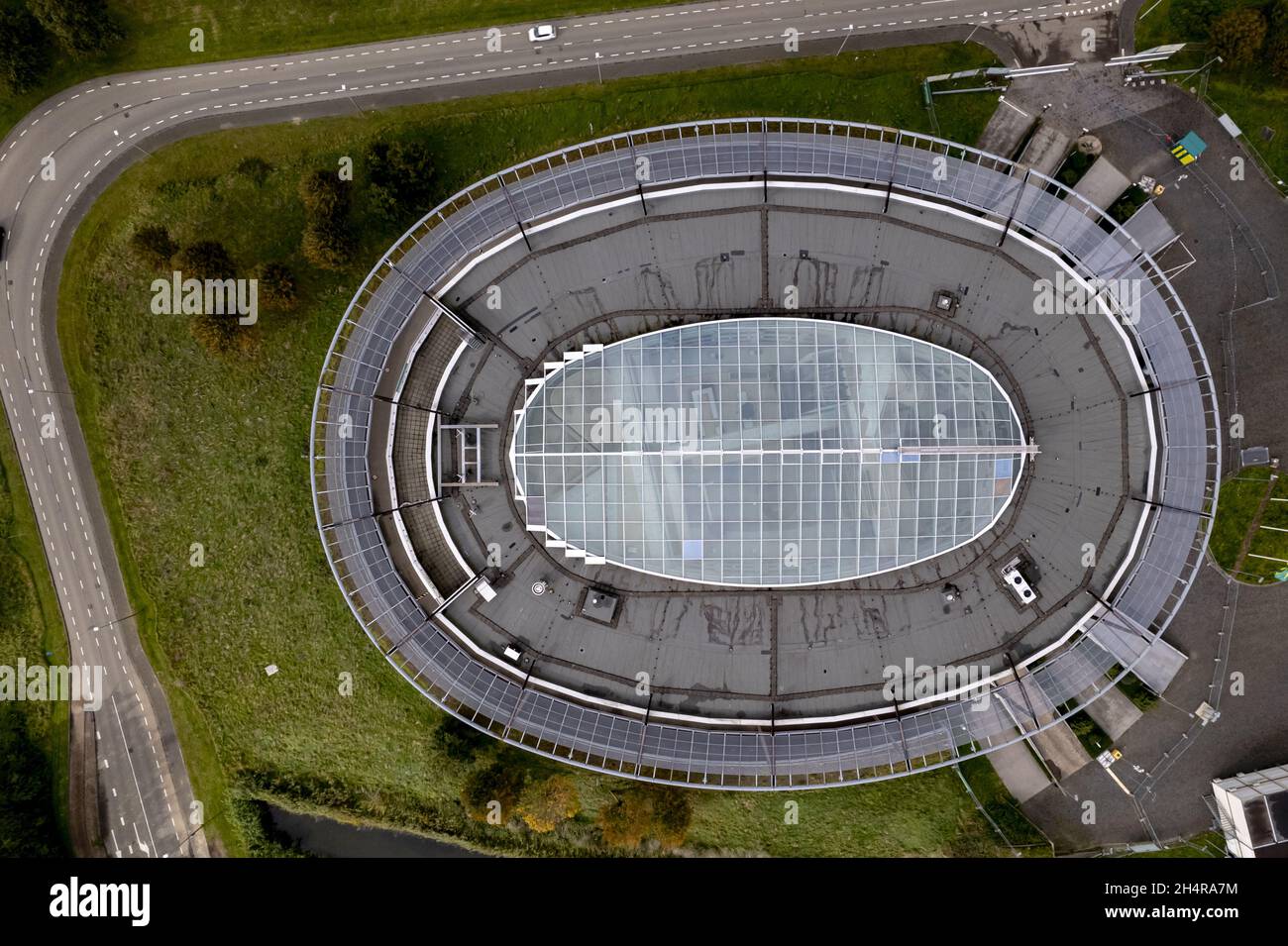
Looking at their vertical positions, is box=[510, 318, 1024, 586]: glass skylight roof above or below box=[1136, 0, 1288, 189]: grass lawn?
below

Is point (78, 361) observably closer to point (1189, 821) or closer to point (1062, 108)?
point (1062, 108)

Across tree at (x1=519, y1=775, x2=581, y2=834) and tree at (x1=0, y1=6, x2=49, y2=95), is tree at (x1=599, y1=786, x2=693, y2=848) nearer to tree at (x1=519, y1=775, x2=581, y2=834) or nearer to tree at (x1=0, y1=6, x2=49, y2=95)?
tree at (x1=519, y1=775, x2=581, y2=834)

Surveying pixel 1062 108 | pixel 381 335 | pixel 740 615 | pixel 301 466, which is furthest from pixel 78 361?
pixel 1062 108

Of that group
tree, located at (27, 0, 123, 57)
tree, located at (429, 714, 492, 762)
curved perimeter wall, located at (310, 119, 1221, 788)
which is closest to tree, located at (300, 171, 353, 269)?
curved perimeter wall, located at (310, 119, 1221, 788)

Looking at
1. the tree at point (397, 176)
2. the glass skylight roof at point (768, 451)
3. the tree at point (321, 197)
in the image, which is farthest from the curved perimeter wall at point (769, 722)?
the glass skylight roof at point (768, 451)

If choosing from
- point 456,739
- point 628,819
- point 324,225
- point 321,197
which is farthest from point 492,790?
point 321,197

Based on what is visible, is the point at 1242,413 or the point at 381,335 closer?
the point at 381,335
